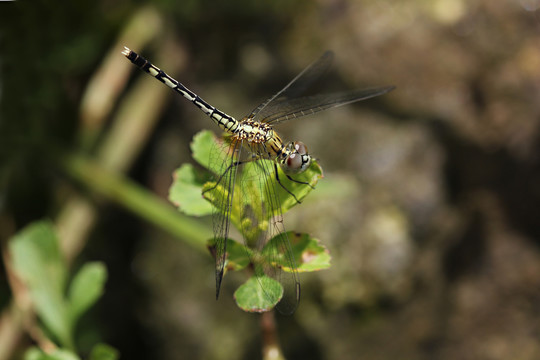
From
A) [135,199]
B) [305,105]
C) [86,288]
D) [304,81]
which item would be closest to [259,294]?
[86,288]

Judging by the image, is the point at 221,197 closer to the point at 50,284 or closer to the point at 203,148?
the point at 203,148

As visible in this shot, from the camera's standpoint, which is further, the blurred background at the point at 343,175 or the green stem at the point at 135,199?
the blurred background at the point at 343,175

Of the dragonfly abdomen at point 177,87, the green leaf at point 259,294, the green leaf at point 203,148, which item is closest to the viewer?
the green leaf at point 259,294

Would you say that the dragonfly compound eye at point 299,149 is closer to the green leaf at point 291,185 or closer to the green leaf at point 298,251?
the green leaf at point 291,185

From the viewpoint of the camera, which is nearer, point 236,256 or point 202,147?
point 236,256

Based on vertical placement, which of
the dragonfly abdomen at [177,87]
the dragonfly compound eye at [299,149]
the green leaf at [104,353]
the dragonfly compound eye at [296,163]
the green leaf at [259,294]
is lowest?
the green leaf at [104,353]

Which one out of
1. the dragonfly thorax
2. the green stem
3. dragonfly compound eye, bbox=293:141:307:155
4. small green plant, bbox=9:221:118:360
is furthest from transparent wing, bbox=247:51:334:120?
small green plant, bbox=9:221:118:360

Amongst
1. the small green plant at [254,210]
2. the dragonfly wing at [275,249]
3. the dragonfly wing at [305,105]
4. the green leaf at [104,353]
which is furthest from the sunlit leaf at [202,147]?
the green leaf at [104,353]
